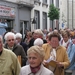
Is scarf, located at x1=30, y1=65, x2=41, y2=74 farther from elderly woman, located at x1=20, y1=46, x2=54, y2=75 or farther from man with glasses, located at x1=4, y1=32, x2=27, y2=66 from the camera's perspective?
man with glasses, located at x1=4, y1=32, x2=27, y2=66

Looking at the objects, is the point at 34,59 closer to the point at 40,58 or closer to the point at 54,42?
the point at 40,58

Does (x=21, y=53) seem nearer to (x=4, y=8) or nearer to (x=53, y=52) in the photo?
(x=53, y=52)

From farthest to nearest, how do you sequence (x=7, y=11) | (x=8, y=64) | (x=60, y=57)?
(x=7, y=11)
(x=60, y=57)
(x=8, y=64)

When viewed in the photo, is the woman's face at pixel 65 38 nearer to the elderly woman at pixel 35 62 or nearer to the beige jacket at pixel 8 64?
the beige jacket at pixel 8 64

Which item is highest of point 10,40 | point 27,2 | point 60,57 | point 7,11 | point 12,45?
point 27,2

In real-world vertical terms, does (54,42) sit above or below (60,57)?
above

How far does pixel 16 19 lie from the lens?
84.2 ft

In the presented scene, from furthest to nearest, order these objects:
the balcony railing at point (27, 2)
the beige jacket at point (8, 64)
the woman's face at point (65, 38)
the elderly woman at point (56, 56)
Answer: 1. the balcony railing at point (27, 2)
2. the woman's face at point (65, 38)
3. the elderly woman at point (56, 56)
4. the beige jacket at point (8, 64)

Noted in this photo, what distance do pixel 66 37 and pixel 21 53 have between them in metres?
1.78

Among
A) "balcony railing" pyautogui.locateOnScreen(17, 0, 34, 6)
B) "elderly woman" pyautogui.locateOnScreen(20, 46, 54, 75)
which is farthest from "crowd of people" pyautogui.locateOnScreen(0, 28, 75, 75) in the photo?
"balcony railing" pyautogui.locateOnScreen(17, 0, 34, 6)

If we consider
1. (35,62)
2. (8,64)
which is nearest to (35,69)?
(35,62)

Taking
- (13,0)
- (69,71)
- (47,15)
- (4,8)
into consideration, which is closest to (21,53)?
(69,71)

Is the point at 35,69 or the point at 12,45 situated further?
the point at 12,45

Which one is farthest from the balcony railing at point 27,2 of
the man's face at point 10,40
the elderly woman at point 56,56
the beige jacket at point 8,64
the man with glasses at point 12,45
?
the beige jacket at point 8,64
